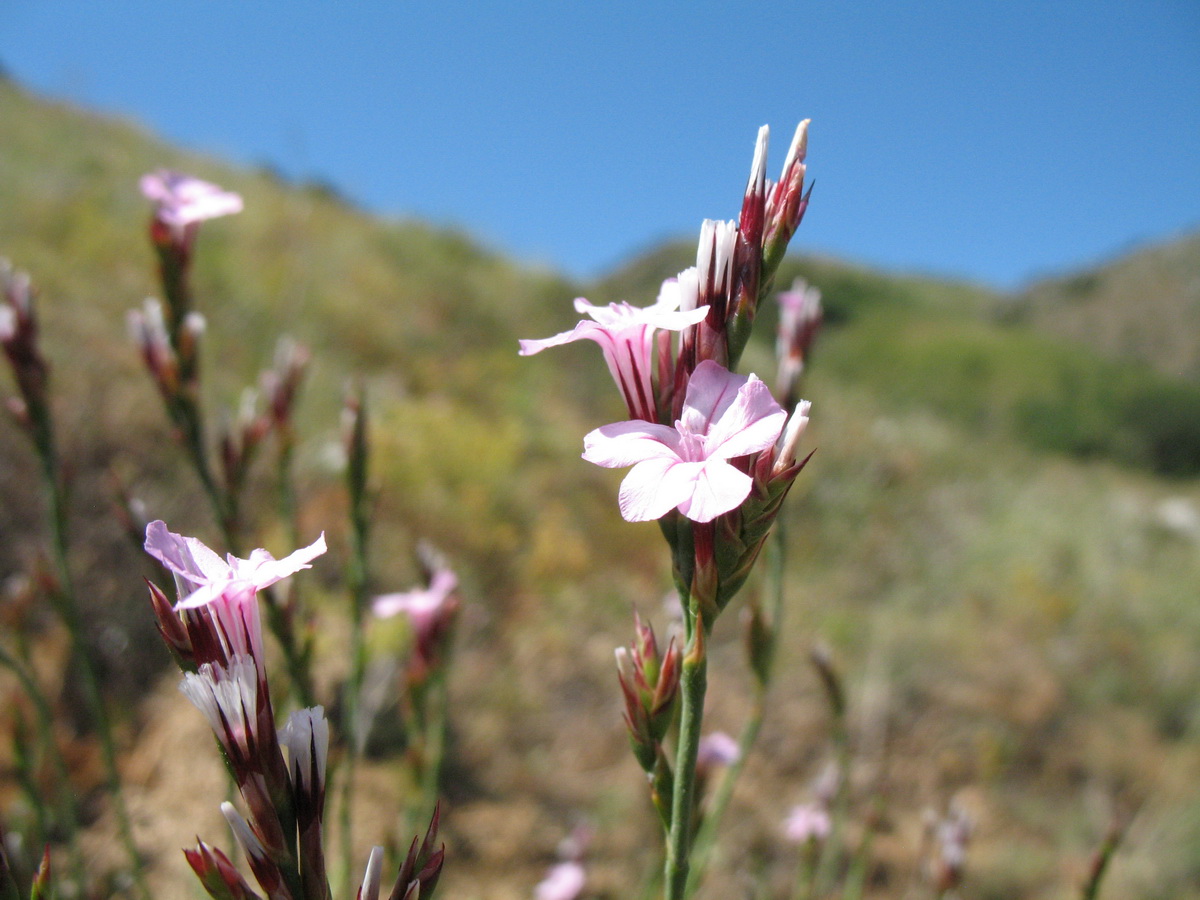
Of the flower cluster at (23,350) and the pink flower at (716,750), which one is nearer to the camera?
the flower cluster at (23,350)

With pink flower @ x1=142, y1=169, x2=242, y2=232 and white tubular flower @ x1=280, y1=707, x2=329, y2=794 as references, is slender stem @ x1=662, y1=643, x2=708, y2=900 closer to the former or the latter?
white tubular flower @ x1=280, y1=707, x2=329, y2=794

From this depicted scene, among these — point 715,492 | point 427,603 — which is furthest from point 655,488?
point 427,603

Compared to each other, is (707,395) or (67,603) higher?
(707,395)

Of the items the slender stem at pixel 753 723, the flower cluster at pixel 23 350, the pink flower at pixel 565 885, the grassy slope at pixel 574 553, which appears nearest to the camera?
the slender stem at pixel 753 723

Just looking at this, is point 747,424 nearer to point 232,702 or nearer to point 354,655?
point 232,702

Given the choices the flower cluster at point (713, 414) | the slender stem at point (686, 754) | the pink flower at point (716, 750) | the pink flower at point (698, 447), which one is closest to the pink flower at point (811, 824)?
the pink flower at point (716, 750)

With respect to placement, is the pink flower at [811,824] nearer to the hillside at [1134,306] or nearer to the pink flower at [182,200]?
the pink flower at [182,200]

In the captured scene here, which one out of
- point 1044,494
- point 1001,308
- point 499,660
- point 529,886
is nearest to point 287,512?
point 529,886

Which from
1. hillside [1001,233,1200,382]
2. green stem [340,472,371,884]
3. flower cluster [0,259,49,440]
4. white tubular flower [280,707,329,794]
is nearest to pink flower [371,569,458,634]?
green stem [340,472,371,884]
